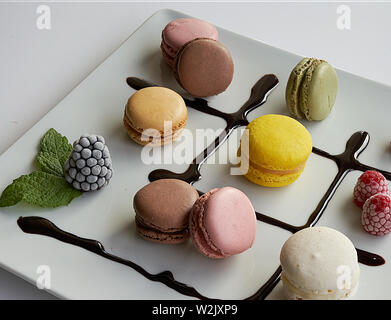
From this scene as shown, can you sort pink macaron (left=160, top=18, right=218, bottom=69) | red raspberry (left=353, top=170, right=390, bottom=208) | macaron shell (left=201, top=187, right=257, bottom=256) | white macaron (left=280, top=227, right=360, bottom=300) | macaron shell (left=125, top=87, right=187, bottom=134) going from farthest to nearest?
pink macaron (left=160, top=18, right=218, bottom=69) → macaron shell (left=125, top=87, right=187, bottom=134) → red raspberry (left=353, top=170, right=390, bottom=208) → macaron shell (left=201, top=187, right=257, bottom=256) → white macaron (left=280, top=227, right=360, bottom=300)

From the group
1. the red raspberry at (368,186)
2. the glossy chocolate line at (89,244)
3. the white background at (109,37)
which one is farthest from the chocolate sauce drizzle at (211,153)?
the white background at (109,37)

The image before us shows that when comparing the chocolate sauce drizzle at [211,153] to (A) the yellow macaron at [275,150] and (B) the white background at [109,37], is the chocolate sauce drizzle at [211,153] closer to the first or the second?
(A) the yellow macaron at [275,150]

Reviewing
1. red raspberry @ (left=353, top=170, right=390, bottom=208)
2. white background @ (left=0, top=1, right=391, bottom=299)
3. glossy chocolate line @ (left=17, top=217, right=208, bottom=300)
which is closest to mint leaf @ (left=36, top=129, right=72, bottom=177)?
glossy chocolate line @ (left=17, top=217, right=208, bottom=300)

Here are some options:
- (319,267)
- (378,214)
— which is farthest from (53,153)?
(378,214)

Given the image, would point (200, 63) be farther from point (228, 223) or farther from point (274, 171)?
point (228, 223)

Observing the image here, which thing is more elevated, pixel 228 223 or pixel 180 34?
pixel 180 34

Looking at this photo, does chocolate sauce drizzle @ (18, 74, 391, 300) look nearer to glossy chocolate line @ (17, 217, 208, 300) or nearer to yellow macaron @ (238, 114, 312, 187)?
glossy chocolate line @ (17, 217, 208, 300)

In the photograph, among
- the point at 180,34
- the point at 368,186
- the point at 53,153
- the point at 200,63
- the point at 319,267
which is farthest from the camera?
the point at 180,34
